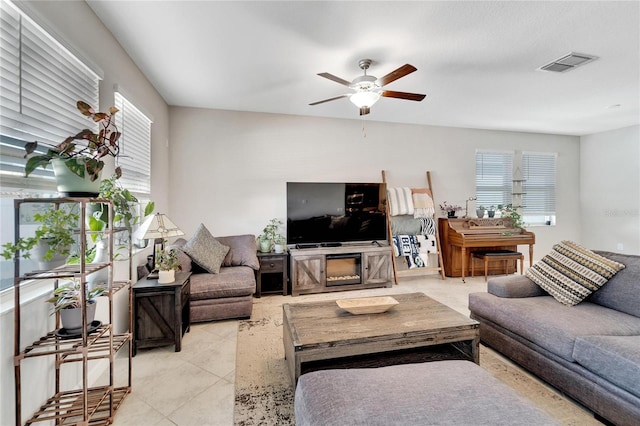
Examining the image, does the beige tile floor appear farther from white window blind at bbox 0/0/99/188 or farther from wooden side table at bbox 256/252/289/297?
white window blind at bbox 0/0/99/188

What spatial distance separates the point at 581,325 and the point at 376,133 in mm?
3763

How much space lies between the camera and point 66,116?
181 centimetres

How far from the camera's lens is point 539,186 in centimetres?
583

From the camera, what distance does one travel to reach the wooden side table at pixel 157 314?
243 centimetres

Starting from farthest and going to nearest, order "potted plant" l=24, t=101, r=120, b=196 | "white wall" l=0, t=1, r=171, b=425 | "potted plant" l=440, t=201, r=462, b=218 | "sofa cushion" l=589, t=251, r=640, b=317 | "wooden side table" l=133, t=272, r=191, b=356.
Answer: "potted plant" l=440, t=201, r=462, b=218, "wooden side table" l=133, t=272, r=191, b=356, "sofa cushion" l=589, t=251, r=640, b=317, "potted plant" l=24, t=101, r=120, b=196, "white wall" l=0, t=1, r=171, b=425

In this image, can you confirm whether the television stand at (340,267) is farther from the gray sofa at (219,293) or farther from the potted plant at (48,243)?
the potted plant at (48,243)

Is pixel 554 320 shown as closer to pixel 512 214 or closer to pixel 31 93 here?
pixel 31 93

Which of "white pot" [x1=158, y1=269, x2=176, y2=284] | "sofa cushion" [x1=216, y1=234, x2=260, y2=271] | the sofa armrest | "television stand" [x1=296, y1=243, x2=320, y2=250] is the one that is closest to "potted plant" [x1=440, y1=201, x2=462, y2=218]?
"television stand" [x1=296, y1=243, x2=320, y2=250]

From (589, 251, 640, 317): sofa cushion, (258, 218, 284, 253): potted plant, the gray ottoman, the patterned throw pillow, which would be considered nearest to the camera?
the gray ottoman

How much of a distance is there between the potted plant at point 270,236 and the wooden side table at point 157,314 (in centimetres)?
169

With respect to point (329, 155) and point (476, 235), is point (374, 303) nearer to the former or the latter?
point (329, 155)

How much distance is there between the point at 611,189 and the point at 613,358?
18.6ft

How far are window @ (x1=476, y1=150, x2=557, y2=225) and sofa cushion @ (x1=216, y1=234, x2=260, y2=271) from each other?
13.9 ft

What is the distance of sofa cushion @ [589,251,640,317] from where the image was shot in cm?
207
